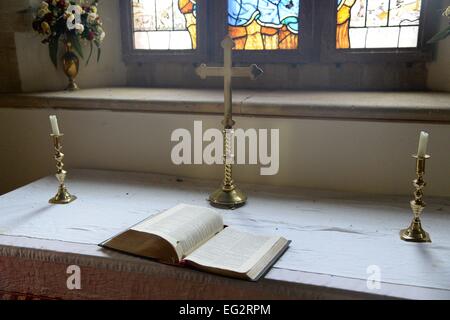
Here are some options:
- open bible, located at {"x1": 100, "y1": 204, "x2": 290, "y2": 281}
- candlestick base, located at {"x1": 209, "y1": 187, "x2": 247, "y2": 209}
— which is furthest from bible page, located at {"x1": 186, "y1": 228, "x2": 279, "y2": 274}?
candlestick base, located at {"x1": 209, "y1": 187, "x2": 247, "y2": 209}

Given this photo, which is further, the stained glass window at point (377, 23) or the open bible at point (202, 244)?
the stained glass window at point (377, 23)

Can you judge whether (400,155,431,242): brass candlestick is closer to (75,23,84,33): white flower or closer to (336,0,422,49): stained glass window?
(336,0,422,49): stained glass window

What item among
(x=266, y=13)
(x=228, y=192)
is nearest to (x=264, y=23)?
(x=266, y=13)

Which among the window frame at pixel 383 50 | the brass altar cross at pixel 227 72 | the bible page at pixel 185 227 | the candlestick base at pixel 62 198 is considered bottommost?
the candlestick base at pixel 62 198

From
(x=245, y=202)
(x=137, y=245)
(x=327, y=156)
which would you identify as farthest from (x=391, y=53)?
(x=137, y=245)

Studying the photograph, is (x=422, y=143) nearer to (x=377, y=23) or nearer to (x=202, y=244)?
(x=202, y=244)

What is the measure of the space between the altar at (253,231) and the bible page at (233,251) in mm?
33

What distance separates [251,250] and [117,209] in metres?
0.48

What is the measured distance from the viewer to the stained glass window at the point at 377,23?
1.91 metres

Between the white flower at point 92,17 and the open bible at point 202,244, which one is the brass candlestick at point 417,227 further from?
the white flower at point 92,17

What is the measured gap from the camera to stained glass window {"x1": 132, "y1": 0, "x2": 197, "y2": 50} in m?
2.18

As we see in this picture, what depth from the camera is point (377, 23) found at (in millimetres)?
1959

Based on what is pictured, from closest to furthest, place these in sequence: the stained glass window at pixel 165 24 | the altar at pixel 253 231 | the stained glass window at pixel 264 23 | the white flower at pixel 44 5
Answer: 1. the altar at pixel 253 231
2. the white flower at pixel 44 5
3. the stained glass window at pixel 264 23
4. the stained glass window at pixel 165 24

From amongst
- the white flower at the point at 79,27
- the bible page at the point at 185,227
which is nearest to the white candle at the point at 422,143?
the bible page at the point at 185,227
